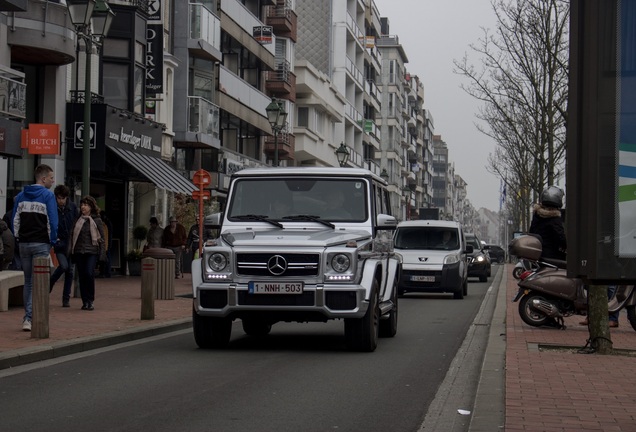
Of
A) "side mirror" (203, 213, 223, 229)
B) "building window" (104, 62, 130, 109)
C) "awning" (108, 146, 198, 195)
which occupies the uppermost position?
"building window" (104, 62, 130, 109)

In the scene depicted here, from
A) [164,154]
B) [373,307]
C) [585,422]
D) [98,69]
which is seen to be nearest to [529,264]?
[373,307]

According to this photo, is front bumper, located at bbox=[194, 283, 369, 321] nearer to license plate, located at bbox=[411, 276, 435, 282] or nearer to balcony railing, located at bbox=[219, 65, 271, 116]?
license plate, located at bbox=[411, 276, 435, 282]

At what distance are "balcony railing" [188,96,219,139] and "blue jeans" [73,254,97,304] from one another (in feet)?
84.8

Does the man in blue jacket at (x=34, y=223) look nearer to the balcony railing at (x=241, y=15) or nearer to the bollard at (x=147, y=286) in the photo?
the bollard at (x=147, y=286)

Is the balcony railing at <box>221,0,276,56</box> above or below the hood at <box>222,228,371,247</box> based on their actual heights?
above

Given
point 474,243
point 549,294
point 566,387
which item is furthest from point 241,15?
point 566,387

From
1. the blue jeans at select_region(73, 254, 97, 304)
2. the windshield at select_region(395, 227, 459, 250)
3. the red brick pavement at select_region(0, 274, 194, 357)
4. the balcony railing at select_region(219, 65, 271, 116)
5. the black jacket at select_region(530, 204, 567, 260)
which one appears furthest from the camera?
the balcony railing at select_region(219, 65, 271, 116)

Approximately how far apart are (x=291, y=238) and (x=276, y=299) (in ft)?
2.41

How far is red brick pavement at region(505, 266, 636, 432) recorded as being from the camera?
8.03m

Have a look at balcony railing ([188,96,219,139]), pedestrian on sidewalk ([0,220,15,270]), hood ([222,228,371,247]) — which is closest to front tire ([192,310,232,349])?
hood ([222,228,371,247])

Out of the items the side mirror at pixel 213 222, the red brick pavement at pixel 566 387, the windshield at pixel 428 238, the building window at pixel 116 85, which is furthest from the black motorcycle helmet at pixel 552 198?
the building window at pixel 116 85

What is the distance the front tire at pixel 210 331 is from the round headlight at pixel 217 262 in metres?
0.65

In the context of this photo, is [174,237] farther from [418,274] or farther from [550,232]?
[550,232]

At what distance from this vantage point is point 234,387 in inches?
408
